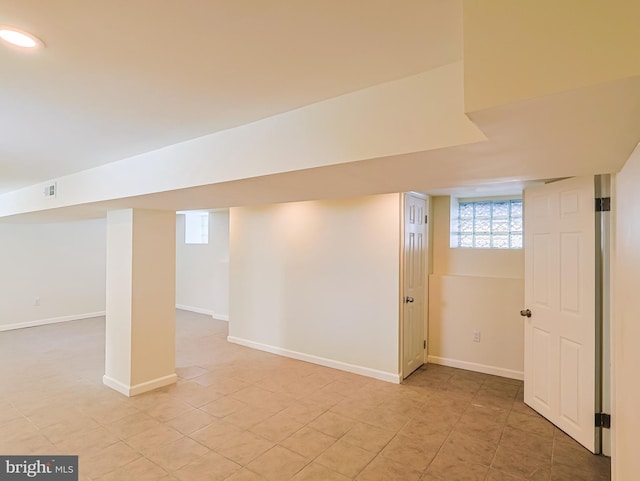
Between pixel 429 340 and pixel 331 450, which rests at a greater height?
pixel 429 340

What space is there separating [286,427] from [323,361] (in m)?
1.55

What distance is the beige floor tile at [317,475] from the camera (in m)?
2.29

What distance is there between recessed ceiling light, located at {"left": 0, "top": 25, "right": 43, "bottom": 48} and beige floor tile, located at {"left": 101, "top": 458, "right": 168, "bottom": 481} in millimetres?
2498

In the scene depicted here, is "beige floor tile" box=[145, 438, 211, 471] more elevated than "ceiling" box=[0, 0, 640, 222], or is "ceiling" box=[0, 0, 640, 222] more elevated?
"ceiling" box=[0, 0, 640, 222]

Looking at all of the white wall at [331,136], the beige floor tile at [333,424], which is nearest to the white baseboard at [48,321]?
the white wall at [331,136]

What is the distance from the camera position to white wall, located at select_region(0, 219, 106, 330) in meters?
6.53

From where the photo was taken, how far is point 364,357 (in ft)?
13.6

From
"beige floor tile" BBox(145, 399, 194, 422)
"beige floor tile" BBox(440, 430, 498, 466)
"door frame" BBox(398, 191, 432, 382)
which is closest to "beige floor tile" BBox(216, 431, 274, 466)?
"beige floor tile" BBox(145, 399, 194, 422)

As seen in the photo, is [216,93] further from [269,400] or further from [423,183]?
[269,400]

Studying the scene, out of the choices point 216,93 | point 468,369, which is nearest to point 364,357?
point 468,369

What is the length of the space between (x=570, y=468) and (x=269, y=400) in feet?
8.14

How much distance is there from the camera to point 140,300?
369 centimetres

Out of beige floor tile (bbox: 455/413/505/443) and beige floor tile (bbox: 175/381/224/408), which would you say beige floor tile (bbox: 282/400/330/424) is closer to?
beige floor tile (bbox: 175/381/224/408)

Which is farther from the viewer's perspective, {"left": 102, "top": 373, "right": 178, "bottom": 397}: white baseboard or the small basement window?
the small basement window
